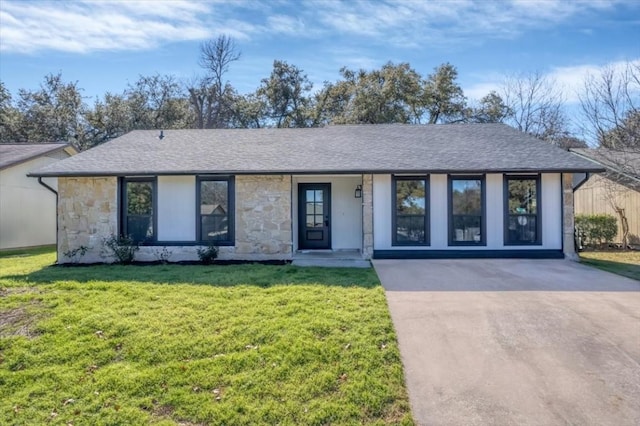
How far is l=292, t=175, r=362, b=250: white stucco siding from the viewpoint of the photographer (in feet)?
38.1

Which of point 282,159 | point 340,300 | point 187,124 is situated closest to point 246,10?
point 282,159

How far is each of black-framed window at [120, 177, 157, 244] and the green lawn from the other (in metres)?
3.52

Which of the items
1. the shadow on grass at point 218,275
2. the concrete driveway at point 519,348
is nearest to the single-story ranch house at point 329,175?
the shadow on grass at point 218,275

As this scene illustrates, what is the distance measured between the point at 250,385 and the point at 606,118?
11.7 meters

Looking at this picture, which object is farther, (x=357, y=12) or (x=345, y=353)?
(x=357, y=12)

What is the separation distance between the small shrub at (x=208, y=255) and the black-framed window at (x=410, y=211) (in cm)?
452

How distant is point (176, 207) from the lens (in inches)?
405

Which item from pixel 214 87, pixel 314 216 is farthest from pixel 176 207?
pixel 214 87

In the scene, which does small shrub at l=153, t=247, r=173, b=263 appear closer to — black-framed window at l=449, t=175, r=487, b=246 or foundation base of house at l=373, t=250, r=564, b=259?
foundation base of house at l=373, t=250, r=564, b=259

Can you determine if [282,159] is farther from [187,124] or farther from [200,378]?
[187,124]

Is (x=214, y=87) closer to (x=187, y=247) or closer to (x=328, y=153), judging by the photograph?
(x=328, y=153)

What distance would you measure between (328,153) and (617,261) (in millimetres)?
8069

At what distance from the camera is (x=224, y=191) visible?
402 inches

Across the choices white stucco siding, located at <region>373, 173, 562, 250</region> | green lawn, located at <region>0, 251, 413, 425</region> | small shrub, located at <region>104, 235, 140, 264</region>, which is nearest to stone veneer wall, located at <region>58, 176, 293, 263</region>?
small shrub, located at <region>104, 235, 140, 264</region>
